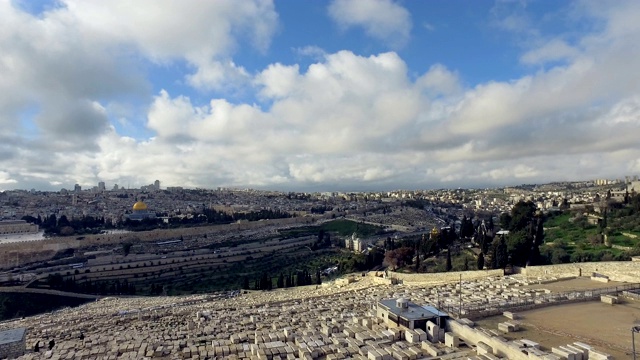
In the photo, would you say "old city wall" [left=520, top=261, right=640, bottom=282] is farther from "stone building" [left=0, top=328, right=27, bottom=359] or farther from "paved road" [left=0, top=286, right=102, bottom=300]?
"paved road" [left=0, top=286, right=102, bottom=300]

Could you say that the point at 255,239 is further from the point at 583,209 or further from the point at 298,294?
the point at 583,209

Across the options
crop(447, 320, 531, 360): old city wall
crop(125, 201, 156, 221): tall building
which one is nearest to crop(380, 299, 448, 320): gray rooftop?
crop(447, 320, 531, 360): old city wall

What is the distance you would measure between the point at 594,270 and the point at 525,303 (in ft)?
28.1

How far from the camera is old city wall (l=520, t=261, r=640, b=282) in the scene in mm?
19845

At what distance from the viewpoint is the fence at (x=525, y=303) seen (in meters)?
15.0

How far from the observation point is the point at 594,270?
21.5 m

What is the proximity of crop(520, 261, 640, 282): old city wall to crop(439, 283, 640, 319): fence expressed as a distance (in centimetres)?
191

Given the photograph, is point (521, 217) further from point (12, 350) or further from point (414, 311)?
point (12, 350)

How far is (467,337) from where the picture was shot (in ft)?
42.6

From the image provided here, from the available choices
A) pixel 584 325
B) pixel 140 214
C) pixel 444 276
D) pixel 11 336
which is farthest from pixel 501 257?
pixel 140 214

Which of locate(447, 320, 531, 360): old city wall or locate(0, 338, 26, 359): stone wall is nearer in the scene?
locate(447, 320, 531, 360): old city wall

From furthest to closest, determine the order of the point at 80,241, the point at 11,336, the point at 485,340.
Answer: the point at 80,241
the point at 11,336
the point at 485,340

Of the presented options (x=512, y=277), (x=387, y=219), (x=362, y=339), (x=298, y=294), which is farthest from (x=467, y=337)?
(x=387, y=219)

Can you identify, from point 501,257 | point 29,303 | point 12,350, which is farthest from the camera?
point 29,303
